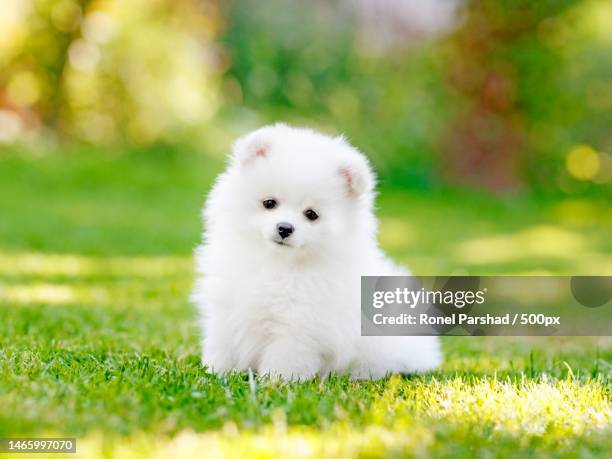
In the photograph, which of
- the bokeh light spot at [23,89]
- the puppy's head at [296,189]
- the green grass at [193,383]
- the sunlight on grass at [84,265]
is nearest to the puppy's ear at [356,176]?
the puppy's head at [296,189]

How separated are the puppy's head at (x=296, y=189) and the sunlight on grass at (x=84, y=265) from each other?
3813mm

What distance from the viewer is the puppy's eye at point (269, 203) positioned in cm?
343

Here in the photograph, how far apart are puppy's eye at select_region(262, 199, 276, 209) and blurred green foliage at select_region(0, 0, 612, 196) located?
40.4ft

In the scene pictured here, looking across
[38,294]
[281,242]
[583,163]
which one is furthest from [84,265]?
[583,163]

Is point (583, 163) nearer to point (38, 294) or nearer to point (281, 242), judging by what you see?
point (38, 294)

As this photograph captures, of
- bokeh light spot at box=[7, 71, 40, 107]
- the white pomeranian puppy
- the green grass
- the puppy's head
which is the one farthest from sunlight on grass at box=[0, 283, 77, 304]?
→ bokeh light spot at box=[7, 71, 40, 107]

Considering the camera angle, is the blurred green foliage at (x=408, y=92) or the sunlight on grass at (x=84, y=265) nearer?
the sunlight on grass at (x=84, y=265)

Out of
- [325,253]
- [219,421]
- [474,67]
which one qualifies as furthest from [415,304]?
[474,67]

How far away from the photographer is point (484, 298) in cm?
675

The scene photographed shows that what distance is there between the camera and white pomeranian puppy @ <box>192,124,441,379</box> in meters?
3.39

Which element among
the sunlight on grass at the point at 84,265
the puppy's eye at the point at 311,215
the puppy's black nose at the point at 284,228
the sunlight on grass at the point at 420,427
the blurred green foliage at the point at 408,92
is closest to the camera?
the sunlight on grass at the point at 420,427

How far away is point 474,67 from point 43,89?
28.0 feet

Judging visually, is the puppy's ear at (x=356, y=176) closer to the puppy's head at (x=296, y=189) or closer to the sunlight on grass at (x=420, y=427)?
the puppy's head at (x=296, y=189)

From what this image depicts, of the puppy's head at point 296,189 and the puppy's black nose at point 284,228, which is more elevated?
the puppy's head at point 296,189
